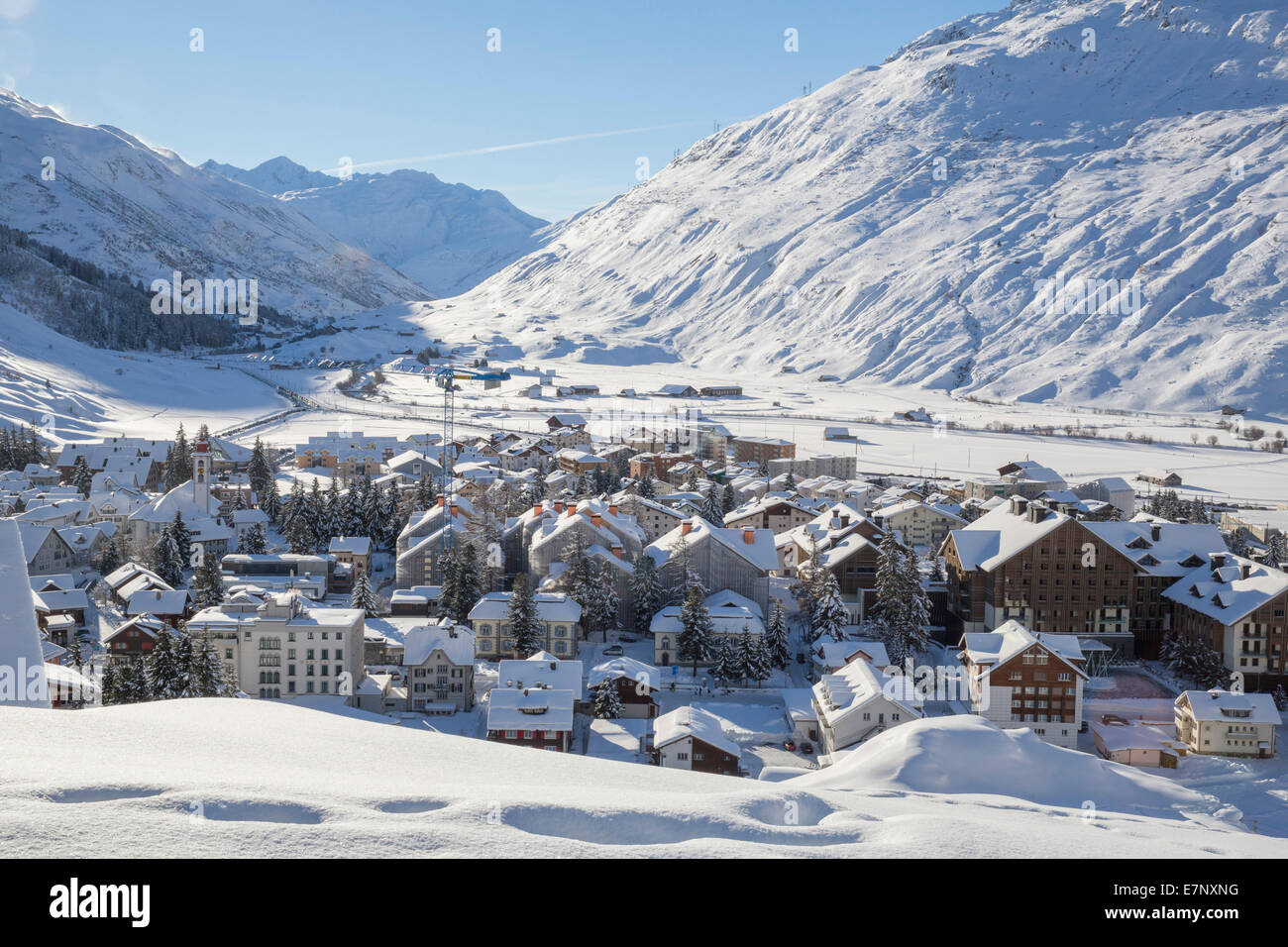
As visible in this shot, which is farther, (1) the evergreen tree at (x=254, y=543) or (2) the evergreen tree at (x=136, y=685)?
(1) the evergreen tree at (x=254, y=543)

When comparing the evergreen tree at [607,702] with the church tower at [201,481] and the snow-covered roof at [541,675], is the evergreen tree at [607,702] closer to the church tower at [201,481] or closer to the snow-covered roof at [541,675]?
the snow-covered roof at [541,675]

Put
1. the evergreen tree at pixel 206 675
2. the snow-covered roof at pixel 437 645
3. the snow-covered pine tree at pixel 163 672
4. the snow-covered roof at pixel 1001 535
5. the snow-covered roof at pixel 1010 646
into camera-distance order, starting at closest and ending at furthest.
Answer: the snow-covered pine tree at pixel 163 672
the evergreen tree at pixel 206 675
the snow-covered roof at pixel 1010 646
the snow-covered roof at pixel 437 645
the snow-covered roof at pixel 1001 535

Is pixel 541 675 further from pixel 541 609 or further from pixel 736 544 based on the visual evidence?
pixel 736 544

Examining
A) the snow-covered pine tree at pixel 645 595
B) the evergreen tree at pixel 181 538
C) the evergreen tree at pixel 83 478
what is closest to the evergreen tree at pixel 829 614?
the snow-covered pine tree at pixel 645 595

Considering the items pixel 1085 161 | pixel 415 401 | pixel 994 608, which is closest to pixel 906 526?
pixel 994 608

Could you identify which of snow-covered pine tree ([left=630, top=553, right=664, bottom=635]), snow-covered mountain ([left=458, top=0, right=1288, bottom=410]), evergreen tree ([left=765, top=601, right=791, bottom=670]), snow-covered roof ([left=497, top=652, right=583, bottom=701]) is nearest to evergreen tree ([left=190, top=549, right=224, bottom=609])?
snow-covered roof ([left=497, top=652, right=583, bottom=701])

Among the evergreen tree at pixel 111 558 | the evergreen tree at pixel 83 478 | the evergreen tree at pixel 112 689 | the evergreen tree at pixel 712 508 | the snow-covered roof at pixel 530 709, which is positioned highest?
the evergreen tree at pixel 83 478
